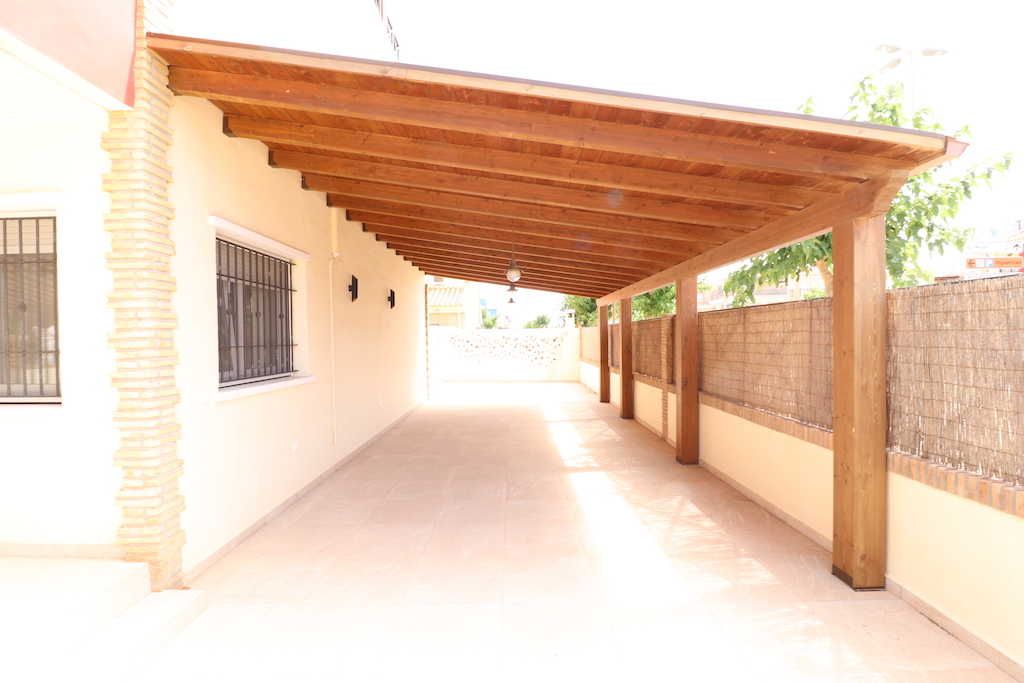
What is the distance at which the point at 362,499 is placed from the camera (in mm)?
5551

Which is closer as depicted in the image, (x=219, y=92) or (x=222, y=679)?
(x=222, y=679)

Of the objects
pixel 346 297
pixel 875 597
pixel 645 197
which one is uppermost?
pixel 645 197

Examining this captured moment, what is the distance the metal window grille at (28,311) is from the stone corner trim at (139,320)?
0.71m

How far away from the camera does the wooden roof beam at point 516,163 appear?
14.4 feet

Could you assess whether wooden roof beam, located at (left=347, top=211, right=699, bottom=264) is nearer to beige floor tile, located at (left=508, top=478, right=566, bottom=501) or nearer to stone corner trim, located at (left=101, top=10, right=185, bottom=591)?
beige floor tile, located at (left=508, top=478, right=566, bottom=501)

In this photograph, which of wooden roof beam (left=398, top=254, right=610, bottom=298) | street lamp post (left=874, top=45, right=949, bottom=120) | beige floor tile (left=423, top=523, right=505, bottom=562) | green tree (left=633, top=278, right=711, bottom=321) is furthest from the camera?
green tree (left=633, top=278, right=711, bottom=321)

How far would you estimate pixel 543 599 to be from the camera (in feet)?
11.2

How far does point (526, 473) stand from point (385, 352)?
169 inches

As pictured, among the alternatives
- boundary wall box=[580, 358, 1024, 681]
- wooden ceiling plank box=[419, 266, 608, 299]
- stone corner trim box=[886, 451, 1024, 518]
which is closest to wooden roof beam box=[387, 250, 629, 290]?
wooden ceiling plank box=[419, 266, 608, 299]

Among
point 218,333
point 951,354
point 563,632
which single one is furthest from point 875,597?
point 218,333

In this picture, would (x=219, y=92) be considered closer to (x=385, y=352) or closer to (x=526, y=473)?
(x=526, y=473)

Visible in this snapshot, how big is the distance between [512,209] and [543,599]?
13.5 feet

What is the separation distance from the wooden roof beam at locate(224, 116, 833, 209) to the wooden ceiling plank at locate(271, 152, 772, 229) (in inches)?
26.5

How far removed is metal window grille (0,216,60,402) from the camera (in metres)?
3.66
